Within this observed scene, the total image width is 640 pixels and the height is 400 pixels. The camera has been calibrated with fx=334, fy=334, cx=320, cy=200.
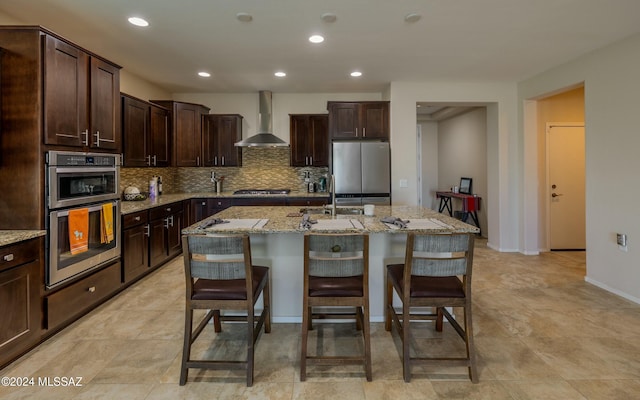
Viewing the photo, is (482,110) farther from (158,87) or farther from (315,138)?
(158,87)

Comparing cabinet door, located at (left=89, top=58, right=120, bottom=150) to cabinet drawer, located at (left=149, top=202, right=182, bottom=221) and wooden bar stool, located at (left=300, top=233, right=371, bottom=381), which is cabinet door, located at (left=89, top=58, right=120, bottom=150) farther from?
A: wooden bar stool, located at (left=300, top=233, right=371, bottom=381)

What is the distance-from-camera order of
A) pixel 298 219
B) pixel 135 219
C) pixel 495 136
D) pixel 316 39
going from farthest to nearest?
pixel 495 136 → pixel 135 219 → pixel 316 39 → pixel 298 219

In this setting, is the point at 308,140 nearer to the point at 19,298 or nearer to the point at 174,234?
the point at 174,234

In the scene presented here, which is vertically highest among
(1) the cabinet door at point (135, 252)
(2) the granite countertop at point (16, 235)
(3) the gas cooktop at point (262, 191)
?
(3) the gas cooktop at point (262, 191)

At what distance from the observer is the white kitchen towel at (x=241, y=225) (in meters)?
2.31

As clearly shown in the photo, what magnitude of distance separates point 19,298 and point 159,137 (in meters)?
3.14

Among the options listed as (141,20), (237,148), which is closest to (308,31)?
(141,20)

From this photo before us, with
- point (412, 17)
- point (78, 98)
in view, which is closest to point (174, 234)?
point (78, 98)

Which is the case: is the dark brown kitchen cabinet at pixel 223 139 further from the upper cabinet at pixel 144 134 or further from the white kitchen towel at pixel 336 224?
the white kitchen towel at pixel 336 224

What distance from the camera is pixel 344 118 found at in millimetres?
5184

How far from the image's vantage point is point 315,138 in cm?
573

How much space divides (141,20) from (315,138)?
316 centimetres

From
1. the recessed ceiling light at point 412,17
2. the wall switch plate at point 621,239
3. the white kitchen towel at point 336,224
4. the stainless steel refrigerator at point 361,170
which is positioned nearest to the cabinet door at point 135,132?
the stainless steel refrigerator at point 361,170

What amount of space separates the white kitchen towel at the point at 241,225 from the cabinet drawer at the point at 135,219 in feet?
5.44
